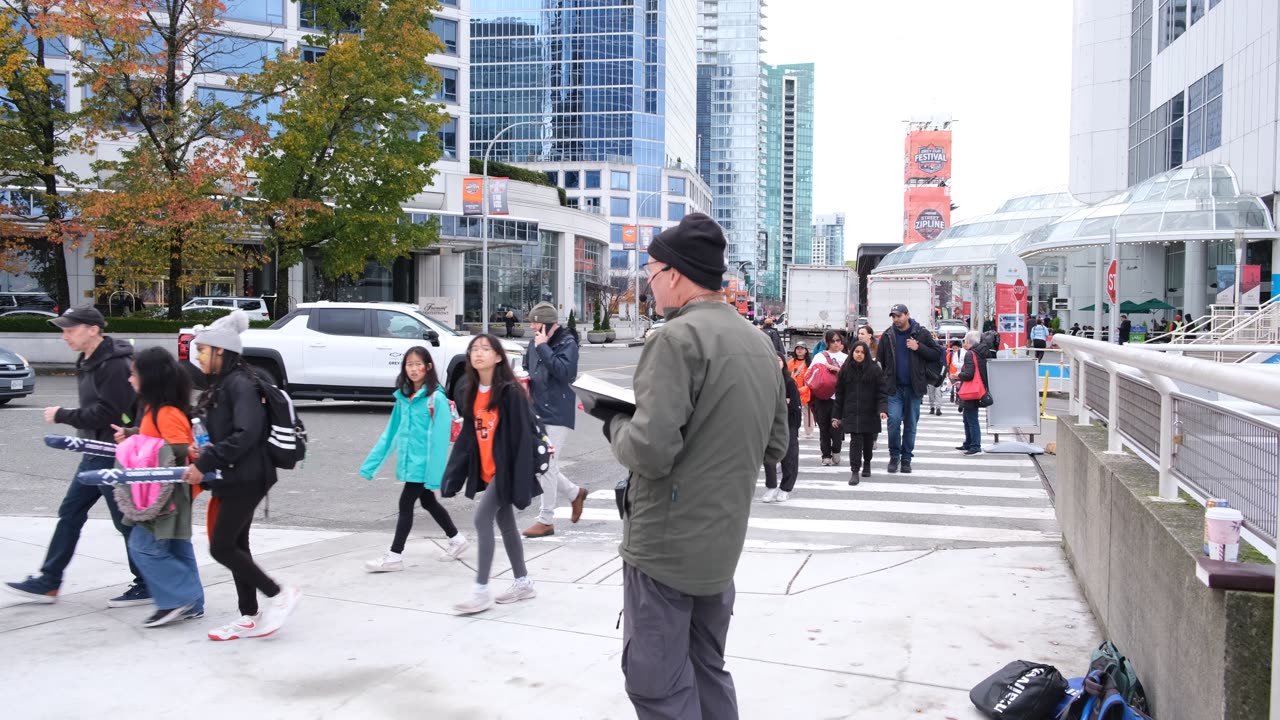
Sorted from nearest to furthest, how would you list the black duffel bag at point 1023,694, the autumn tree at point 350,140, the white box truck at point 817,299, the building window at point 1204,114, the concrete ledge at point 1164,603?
the concrete ledge at point 1164,603 < the black duffel bag at point 1023,694 < the autumn tree at point 350,140 < the white box truck at point 817,299 < the building window at point 1204,114

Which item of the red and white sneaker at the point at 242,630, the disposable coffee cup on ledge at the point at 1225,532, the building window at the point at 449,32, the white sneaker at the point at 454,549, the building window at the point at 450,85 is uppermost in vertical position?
the building window at the point at 449,32

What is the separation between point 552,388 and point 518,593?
292 cm

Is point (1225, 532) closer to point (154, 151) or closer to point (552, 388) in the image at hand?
point (552, 388)

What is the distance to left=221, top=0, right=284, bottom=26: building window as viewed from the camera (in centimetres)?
4422

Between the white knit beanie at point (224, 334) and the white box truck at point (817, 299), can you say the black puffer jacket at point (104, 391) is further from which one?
the white box truck at point (817, 299)

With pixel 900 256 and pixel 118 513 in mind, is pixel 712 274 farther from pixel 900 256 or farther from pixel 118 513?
pixel 900 256

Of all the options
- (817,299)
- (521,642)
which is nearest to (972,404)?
(521,642)

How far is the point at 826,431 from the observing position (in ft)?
43.9

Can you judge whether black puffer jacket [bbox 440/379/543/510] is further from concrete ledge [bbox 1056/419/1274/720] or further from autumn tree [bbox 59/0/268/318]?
autumn tree [bbox 59/0/268/318]

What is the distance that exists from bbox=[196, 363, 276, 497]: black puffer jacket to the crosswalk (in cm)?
358

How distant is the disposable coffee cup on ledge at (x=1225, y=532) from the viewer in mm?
3137

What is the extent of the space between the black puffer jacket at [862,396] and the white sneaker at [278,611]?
744 centimetres

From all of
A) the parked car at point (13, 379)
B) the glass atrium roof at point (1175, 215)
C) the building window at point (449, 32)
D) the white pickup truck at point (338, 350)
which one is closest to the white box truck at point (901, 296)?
the glass atrium roof at point (1175, 215)

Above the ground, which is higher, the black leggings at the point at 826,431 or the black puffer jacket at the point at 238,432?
the black puffer jacket at the point at 238,432
